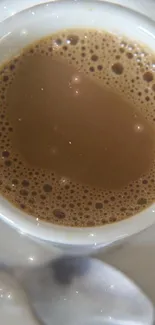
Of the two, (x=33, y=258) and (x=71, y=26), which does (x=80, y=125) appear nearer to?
(x=71, y=26)

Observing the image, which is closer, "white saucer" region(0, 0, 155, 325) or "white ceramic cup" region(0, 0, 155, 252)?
"white ceramic cup" region(0, 0, 155, 252)

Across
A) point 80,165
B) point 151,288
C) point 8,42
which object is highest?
point 8,42

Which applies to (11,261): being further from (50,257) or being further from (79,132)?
(79,132)

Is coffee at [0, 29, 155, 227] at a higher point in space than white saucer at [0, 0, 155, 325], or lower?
higher

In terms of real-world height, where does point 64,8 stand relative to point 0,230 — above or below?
above

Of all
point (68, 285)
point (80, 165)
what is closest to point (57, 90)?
point (80, 165)
